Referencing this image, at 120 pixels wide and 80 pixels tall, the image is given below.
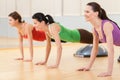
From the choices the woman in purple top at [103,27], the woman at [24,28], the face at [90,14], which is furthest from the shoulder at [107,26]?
the woman at [24,28]

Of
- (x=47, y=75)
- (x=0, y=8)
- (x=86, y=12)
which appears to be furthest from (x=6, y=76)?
(x=0, y=8)

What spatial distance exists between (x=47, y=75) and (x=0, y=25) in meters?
4.34

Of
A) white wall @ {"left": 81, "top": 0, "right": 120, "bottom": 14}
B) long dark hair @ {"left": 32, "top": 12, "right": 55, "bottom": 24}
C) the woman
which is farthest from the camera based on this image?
white wall @ {"left": 81, "top": 0, "right": 120, "bottom": 14}

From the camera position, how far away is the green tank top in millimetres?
2791

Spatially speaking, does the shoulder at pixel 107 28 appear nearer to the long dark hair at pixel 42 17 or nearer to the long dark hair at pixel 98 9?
the long dark hair at pixel 98 9

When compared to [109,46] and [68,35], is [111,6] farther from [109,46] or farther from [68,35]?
[109,46]

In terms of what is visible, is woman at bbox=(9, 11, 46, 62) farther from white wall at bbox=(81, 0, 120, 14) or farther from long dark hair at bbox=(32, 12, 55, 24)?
white wall at bbox=(81, 0, 120, 14)

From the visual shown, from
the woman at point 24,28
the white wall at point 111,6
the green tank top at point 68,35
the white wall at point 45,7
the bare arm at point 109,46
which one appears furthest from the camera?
the white wall at point 45,7

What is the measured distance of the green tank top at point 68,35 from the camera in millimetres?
2791

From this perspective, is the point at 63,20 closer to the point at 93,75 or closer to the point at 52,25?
the point at 52,25

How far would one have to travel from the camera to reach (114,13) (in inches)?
210

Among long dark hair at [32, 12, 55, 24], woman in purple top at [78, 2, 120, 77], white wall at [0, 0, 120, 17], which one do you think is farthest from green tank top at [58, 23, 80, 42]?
white wall at [0, 0, 120, 17]

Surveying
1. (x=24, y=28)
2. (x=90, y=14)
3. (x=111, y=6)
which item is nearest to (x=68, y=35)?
(x=24, y=28)

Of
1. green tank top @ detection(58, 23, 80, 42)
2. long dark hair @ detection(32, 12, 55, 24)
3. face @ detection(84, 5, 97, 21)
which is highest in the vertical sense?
face @ detection(84, 5, 97, 21)
